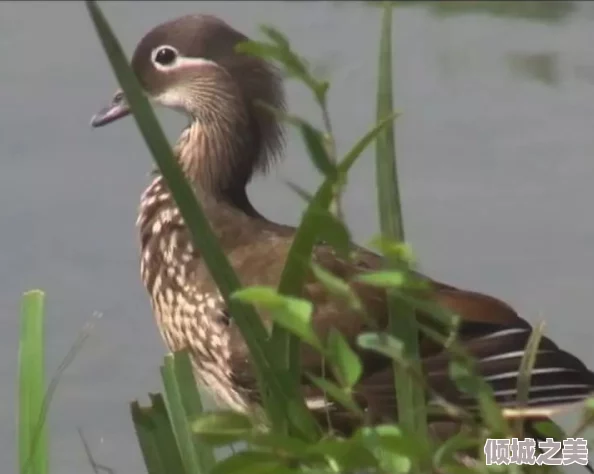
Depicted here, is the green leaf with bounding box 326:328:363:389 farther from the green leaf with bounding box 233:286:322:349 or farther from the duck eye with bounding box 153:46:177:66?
the duck eye with bounding box 153:46:177:66

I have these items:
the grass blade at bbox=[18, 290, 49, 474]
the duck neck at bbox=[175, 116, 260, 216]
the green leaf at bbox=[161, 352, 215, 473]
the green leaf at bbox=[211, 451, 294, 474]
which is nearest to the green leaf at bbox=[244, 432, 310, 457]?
the green leaf at bbox=[211, 451, 294, 474]

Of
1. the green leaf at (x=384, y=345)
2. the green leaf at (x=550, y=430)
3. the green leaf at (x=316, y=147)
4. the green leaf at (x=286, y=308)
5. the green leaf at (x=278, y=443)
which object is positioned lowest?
the green leaf at (x=550, y=430)

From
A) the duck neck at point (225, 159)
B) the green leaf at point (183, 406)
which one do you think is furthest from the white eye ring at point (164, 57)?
the green leaf at point (183, 406)

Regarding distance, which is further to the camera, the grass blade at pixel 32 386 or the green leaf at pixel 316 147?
the grass blade at pixel 32 386

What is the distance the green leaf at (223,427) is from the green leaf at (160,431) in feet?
1.19

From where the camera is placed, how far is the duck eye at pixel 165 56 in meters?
2.90

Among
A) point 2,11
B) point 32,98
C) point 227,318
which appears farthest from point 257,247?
point 2,11

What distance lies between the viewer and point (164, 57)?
291 centimetres

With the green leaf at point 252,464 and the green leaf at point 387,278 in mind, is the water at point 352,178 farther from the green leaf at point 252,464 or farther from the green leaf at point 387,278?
the green leaf at point 387,278

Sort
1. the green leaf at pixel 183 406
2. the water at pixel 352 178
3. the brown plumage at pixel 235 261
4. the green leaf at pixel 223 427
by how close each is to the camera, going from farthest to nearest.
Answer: the water at pixel 352 178, the brown plumage at pixel 235 261, the green leaf at pixel 183 406, the green leaf at pixel 223 427

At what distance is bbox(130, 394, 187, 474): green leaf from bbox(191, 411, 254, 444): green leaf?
36 centimetres

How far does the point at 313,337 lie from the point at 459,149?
2.80 m

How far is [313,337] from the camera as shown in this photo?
136cm

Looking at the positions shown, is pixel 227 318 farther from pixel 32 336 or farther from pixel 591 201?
pixel 591 201
